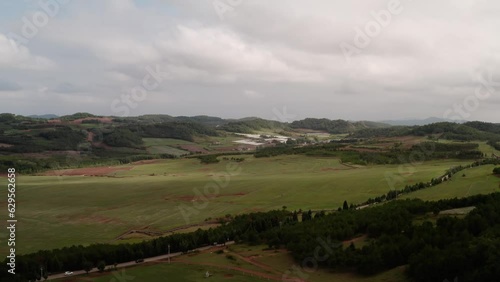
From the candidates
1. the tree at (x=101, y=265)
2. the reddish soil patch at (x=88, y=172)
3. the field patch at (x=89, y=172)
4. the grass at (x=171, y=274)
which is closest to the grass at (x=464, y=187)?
the grass at (x=171, y=274)

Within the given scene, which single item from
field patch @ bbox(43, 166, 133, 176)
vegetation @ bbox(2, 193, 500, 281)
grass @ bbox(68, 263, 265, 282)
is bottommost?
grass @ bbox(68, 263, 265, 282)

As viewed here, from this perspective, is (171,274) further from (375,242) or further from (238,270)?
(375,242)

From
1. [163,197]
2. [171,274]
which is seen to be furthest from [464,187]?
[171,274]

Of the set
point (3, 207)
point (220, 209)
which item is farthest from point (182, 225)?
point (3, 207)

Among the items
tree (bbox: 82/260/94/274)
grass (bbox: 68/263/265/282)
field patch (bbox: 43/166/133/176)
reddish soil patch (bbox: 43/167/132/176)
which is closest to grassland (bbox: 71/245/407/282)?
grass (bbox: 68/263/265/282)

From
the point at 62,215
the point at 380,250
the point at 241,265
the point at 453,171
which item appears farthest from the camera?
the point at 453,171

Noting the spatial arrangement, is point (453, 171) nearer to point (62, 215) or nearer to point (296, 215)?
point (296, 215)

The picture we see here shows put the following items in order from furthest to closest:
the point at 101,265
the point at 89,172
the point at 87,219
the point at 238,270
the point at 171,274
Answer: the point at 89,172 < the point at 87,219 < the point at 101,265 < the point at 238,270 < the point at 171,274

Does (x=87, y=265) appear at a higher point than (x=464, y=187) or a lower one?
lower

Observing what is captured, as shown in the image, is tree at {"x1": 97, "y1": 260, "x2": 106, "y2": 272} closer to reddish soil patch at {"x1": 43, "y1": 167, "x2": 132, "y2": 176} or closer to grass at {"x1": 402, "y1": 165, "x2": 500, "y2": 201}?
grass at {"x1": 402, "y1": 165, "x2": 500, "y2": 201}
